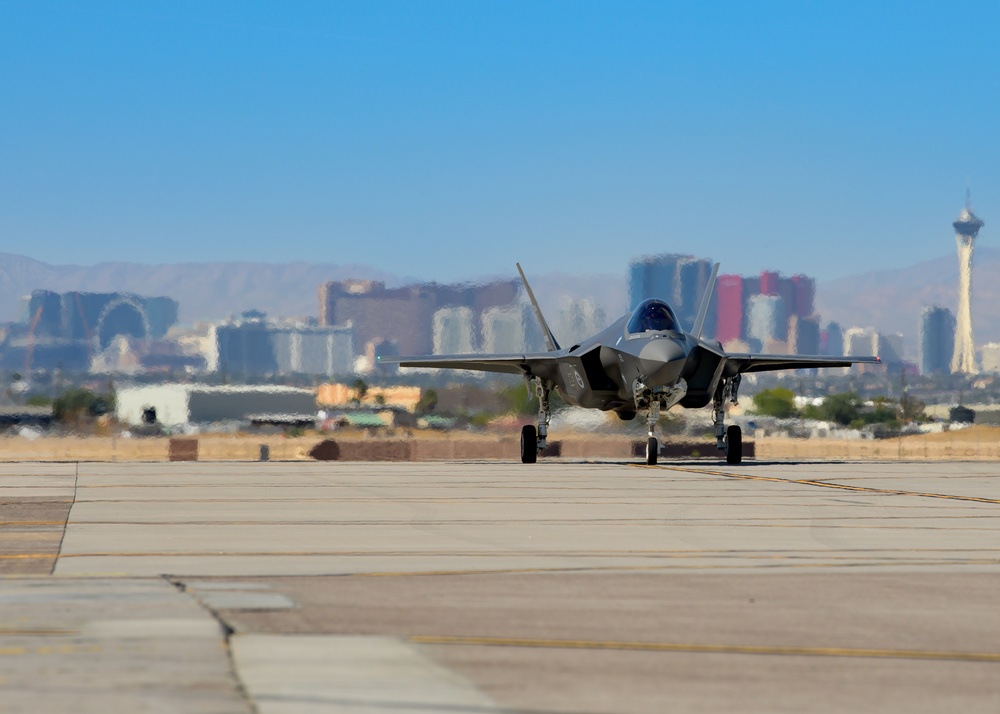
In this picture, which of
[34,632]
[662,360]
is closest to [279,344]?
[662,360]

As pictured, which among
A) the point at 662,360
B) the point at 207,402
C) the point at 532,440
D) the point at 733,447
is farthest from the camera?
the point at 207,402

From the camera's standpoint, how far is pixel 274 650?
265 inches

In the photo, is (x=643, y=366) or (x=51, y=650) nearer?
(x=51, y=650)

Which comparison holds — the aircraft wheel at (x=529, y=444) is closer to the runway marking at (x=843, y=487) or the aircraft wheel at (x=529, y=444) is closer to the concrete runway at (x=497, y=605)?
the runway marking at (x=843, y=487)

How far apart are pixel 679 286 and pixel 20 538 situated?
4905 inches

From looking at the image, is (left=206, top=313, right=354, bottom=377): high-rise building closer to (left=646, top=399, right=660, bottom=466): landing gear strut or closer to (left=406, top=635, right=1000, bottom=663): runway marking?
(left=646, top=399, right=660, bottom=466): landing gear strut

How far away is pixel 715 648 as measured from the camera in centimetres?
712

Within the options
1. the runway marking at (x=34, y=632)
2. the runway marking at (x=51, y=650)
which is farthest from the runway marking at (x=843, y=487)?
the runway marking at (x=51, y=650)

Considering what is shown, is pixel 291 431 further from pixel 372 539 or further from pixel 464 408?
pixel 372 539

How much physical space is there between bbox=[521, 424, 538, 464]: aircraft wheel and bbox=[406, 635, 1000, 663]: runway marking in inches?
942

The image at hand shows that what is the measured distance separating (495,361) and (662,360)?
6795mm

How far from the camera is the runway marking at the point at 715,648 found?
7.01 meters

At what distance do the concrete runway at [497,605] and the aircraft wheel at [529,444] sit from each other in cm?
1284

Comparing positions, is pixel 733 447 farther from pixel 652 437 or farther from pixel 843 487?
pixel 843 487
